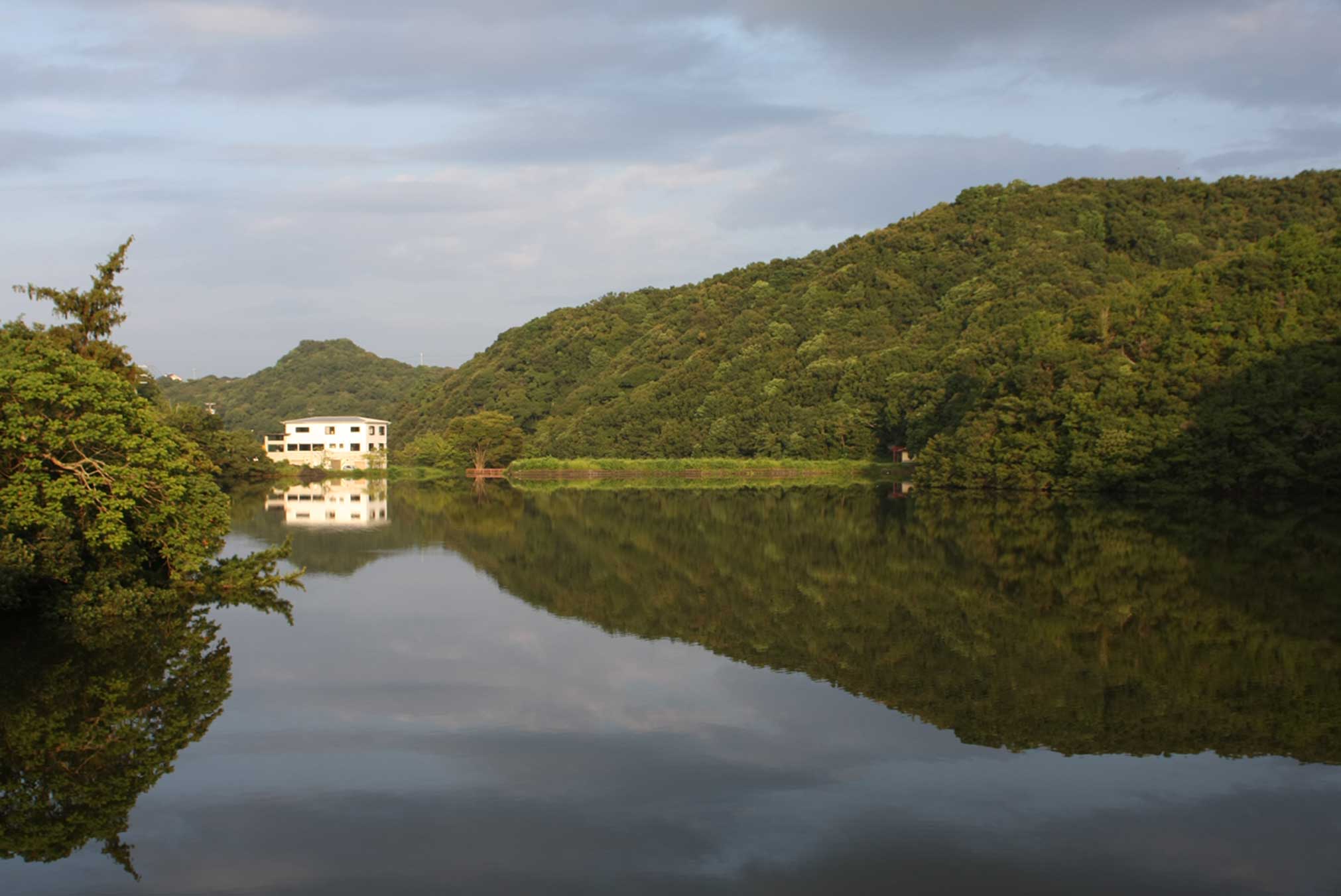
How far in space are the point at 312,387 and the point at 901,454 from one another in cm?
9748

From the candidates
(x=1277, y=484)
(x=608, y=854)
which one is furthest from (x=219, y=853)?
(x=1277, y=484)

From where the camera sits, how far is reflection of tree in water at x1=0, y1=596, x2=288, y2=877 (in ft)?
27.0

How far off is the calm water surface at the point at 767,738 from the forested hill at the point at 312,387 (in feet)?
394

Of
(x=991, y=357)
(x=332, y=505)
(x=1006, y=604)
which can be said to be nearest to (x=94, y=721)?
(x=1006, y=604)

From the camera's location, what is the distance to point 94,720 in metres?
10.7

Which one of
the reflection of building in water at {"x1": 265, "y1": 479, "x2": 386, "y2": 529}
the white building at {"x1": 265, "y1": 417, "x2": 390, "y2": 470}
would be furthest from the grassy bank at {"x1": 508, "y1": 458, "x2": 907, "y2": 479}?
the white building at {"x1": 265, "y1": 417, "x2": 390, "y2": 470}

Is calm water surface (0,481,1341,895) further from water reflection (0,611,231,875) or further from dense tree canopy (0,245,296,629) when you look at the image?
dense tree canopy (0,245,296,629)

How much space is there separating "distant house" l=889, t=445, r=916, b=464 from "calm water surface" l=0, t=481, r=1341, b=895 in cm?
5375

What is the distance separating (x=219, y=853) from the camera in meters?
7.62

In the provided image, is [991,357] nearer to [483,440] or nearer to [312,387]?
[483,440]

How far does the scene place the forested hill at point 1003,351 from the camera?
46344mm

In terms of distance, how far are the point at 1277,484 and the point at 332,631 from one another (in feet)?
125

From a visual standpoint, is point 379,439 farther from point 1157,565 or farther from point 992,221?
point 1157,565

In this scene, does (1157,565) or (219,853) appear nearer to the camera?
(219,853)
